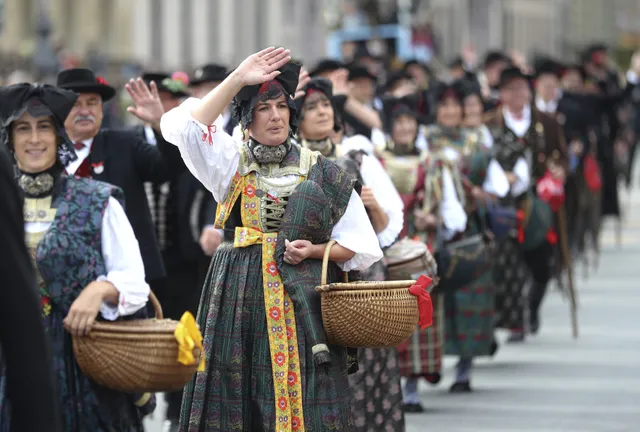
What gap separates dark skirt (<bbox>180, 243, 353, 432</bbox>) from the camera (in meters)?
6.46

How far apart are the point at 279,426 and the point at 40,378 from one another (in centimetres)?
291

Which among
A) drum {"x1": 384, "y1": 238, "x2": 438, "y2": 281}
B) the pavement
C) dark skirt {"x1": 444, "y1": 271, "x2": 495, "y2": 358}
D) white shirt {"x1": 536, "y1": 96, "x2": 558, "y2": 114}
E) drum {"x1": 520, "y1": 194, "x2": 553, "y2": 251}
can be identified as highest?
white shirt {"x1": 536, "y1": 96, "x2": 558, "y2": 114}

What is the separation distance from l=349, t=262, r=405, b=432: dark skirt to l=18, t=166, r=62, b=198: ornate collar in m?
2.50

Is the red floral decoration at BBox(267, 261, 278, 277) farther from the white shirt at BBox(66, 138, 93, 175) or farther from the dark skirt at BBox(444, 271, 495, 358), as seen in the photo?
the dark skirt at BBox(444, 271, 495, 358)

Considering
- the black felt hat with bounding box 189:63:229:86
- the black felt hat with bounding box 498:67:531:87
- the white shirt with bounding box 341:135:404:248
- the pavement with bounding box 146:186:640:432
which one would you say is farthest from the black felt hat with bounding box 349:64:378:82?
the white shirt with bounding box 341:135:404:248

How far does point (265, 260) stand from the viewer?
6.54 m

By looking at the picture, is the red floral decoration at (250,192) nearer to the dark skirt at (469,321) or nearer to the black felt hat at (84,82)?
the black felt hat at (84,82)

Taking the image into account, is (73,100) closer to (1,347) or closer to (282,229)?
(282,229)

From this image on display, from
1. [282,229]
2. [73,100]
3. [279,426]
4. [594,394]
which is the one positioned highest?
[73,100]

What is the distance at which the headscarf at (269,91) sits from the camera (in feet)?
21.6

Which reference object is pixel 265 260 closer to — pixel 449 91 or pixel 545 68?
pixel 449 91

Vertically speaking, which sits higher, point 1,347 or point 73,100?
point 73,100

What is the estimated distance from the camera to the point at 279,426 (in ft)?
21.0

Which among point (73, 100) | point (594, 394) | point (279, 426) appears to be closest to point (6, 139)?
point (73, 100)
